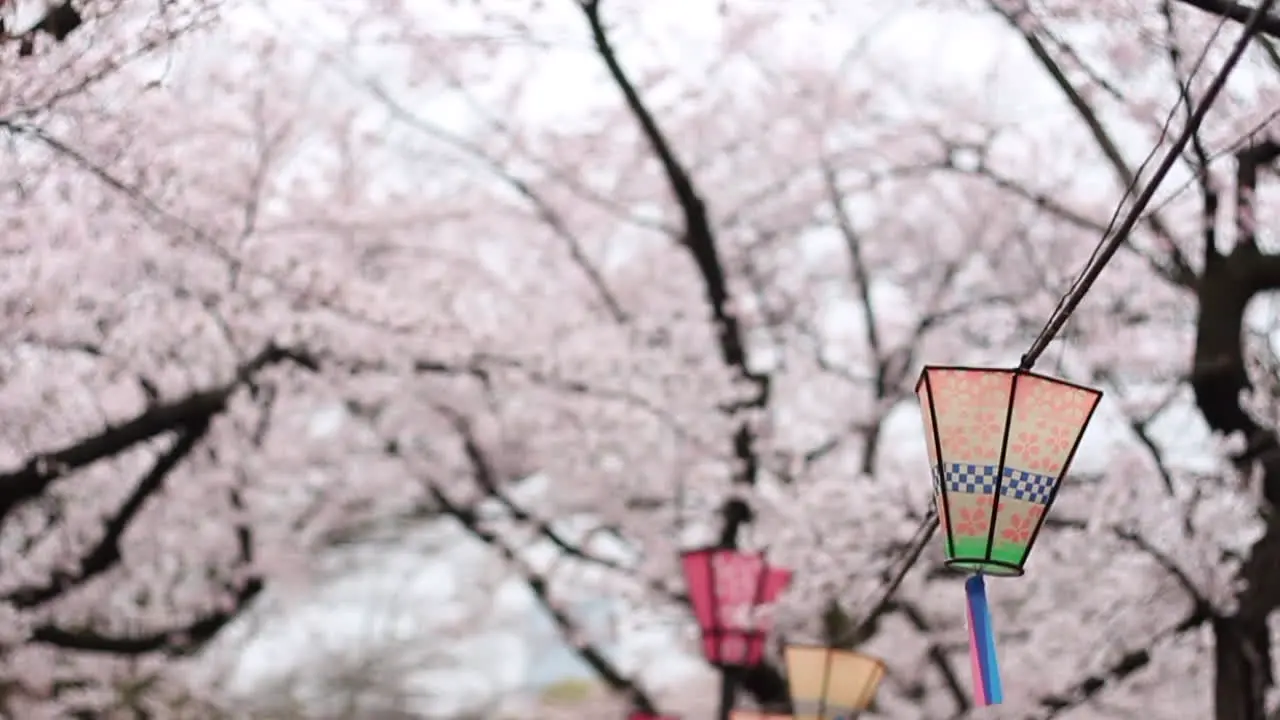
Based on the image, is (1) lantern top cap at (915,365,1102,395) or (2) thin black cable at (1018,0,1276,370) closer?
(2) thin black cable at (1018,0,1276,370)

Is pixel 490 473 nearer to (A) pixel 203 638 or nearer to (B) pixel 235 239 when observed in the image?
(A) pixel 203 638

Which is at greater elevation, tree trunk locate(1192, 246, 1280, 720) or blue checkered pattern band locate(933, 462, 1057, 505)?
tree trunk locate(1192, 246, 1280, 720)

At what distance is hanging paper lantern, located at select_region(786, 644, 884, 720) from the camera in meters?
5.60

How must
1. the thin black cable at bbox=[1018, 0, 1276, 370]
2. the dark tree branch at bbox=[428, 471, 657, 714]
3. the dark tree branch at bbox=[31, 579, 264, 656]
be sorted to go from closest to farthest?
the thin black cable at bbox=[1018, 0, 1276, 370]
the dark tree branch at bbox=[31, 579, 264, 656]
the dark tree branch at bbox=[428, 471, 657, 714]

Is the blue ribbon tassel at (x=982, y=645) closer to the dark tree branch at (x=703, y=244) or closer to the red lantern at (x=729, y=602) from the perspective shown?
the red lantern at (x=729, y=602)

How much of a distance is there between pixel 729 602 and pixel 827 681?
949 millimetres

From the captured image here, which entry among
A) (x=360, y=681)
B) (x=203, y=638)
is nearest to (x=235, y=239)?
(x=203, y=638)

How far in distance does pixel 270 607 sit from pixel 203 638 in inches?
178

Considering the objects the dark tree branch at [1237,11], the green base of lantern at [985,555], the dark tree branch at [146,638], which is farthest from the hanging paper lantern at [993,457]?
the dark tree branch at [146,638]

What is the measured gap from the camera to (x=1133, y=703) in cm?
835

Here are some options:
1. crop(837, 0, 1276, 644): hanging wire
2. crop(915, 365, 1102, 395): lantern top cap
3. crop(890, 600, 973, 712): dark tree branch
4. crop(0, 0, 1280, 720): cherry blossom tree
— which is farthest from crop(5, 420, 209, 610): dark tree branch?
crop(837, 0, 1276, 644): hanging wire

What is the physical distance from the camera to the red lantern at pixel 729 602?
6465 mm

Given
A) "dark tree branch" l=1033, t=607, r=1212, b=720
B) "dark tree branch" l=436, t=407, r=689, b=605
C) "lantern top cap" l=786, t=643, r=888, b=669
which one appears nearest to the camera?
"lantern top cap" l=786, t=643, r=888, b=669

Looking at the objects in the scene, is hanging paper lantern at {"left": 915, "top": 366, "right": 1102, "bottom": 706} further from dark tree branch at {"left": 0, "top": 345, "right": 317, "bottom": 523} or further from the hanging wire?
dark tree branch at {"left": 0, "top": 345, "right": 317, "bottom": 523}
